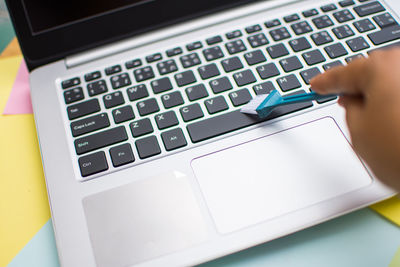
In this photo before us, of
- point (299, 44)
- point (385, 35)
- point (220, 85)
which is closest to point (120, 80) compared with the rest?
point (220, 85)

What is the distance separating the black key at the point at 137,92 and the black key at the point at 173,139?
6cm

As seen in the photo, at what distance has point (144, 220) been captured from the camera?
357mm

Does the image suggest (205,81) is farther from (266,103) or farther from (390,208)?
(390,208)

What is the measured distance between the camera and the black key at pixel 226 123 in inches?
15.8

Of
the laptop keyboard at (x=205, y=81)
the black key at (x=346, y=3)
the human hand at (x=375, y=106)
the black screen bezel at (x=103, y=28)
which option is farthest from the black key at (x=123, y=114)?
the black key at (x=346, y=3)

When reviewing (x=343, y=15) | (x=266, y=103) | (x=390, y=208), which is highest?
(x=343, y=15)

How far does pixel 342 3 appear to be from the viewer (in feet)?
1.62

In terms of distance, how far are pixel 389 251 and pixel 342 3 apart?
32 cm

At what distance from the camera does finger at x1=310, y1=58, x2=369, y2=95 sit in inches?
11.8

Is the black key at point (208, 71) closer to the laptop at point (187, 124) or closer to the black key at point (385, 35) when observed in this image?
the laptop at point (187, 124)

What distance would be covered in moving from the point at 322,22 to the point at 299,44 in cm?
5

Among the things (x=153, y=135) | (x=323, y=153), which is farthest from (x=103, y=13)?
(x=323, y=153)

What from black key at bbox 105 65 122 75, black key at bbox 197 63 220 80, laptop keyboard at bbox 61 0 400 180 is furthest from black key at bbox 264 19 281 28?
black key at bbox 105 65 122 75

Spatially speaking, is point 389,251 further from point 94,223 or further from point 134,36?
point 134,36
